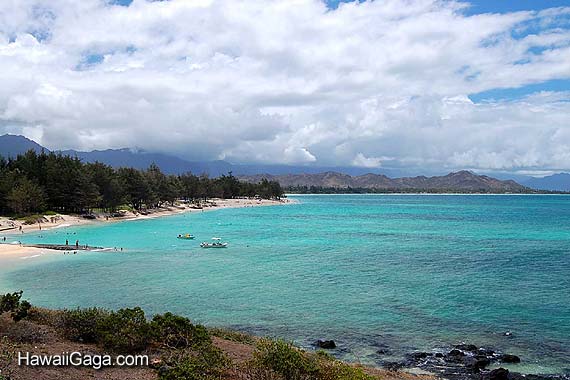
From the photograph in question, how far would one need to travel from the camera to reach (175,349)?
16.2 m

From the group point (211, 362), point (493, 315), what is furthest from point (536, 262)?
point (211, 362)

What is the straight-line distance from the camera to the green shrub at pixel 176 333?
16.7 meters

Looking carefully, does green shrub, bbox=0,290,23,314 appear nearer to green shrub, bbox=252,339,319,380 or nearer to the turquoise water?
green shrub, bbox=252,339,319,380

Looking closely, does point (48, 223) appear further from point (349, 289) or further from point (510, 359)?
point (510, 359)

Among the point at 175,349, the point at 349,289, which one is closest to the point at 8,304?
the point at 175,349

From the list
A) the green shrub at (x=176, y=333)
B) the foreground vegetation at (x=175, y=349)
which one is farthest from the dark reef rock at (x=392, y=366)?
the green shrub at (x=176, y=333)

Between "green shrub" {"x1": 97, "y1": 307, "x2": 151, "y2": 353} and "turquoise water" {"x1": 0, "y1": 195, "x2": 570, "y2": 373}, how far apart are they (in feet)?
28.4

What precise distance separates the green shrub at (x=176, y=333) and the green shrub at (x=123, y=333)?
0.43 metres

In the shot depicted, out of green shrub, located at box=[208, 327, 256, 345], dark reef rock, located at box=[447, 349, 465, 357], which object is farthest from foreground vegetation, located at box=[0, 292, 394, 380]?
dark reef rock, located at box=[447, 349, 465, 357]

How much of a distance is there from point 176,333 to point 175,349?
0.92 metres

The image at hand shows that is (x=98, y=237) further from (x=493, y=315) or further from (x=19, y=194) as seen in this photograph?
(x=493, y=315)

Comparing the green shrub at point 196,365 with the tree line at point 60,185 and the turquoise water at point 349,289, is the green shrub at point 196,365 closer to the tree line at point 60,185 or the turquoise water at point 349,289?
the turquoise water at point 349,289

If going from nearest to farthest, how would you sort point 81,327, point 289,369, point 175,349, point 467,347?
point 289,369 < point 175,349 < point 81,327 < point 467,347

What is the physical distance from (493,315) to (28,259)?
41873 millimetres
